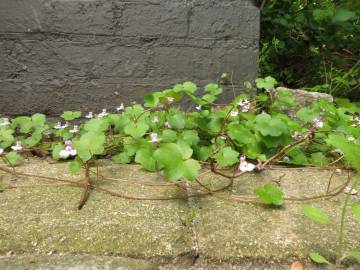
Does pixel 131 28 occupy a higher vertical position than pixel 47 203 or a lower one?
higher

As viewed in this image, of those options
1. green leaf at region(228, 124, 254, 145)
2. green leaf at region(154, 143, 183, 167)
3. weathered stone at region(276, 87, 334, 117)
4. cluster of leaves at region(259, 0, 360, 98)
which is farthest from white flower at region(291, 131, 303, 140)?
cluster of leaves at region(259, 0, 360, 98)

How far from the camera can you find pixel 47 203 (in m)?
1.10

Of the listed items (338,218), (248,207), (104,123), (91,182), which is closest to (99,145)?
(91,182)

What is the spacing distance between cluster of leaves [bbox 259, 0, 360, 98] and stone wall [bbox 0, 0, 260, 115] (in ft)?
2.53

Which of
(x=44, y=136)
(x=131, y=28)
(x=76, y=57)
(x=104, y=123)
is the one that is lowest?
(x=44, y=136)

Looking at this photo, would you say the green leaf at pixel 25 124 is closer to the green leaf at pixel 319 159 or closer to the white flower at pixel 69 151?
the white flower at pixel 69 151

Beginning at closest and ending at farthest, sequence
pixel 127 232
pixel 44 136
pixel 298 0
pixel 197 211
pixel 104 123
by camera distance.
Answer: pixel 127 232 < pixel 197 211 < pixel 104 123 < pixel 44 136 < pixel 298 0

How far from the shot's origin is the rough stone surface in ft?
Answer: 2.86

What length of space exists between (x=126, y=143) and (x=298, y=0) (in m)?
2.12

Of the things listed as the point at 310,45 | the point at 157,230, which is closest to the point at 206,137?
the point at 157,230

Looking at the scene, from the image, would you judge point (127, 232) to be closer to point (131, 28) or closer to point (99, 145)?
point (99, 145)

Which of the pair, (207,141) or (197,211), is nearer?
(197,211)

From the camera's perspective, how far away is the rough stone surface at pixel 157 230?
87 centimetres

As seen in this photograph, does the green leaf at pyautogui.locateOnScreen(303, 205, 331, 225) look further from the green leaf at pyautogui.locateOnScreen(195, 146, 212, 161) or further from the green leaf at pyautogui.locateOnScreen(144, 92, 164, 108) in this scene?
the green leaf at pyautogui.locateOnScreen(144, 92, 164, 108)
